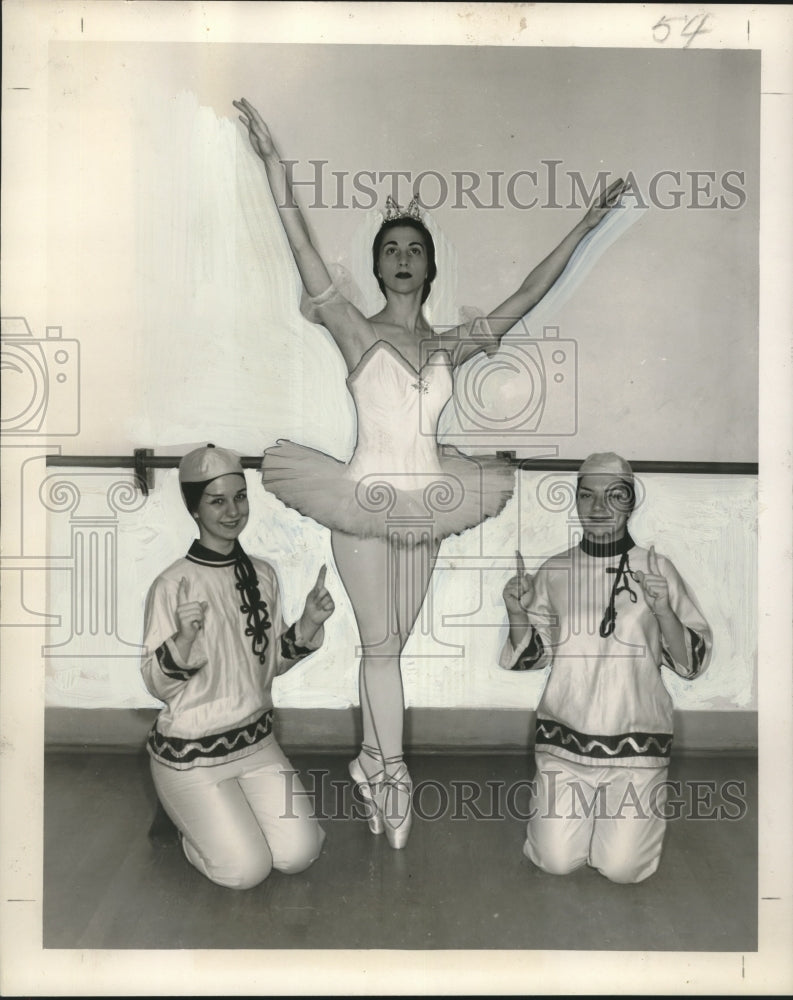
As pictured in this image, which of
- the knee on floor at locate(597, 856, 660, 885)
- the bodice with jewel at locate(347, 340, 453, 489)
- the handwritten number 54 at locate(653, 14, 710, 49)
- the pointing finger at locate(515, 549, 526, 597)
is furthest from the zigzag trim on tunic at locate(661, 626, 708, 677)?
the handwritten number 54 at locate(653, 14, 710, 49)

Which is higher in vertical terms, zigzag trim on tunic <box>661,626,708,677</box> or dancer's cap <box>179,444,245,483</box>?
dancer's cap <box>179,444,245,483</box>

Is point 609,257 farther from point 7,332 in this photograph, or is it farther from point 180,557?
point 7,332

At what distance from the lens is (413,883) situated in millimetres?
2096

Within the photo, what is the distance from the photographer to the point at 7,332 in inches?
83.5

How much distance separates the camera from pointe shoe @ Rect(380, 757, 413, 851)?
211 centimetres

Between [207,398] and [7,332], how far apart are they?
1.55ft

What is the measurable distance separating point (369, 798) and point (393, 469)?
74cm

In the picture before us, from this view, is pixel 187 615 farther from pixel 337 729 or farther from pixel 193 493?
pixel 337 729

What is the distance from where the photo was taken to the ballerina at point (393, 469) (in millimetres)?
2107

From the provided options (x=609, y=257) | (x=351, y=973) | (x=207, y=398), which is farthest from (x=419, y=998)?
(x=609, y=257)

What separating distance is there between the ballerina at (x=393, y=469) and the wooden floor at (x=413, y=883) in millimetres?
95

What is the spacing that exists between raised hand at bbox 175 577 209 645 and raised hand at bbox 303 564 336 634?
0.73ft

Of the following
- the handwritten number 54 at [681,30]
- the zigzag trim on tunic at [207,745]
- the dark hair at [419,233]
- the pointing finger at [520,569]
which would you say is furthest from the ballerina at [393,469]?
the handwritten number 54 at [681,30]

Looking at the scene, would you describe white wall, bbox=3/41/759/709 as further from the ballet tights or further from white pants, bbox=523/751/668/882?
white pants, bbox=523/751/668/882
